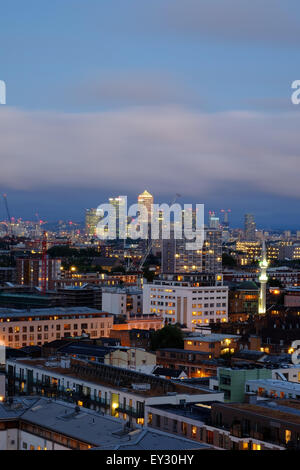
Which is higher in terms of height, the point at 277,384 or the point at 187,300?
the point at 187,300

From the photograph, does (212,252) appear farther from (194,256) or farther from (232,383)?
(232,383)

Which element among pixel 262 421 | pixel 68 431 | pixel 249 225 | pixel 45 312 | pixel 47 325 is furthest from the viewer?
pixel 249 225

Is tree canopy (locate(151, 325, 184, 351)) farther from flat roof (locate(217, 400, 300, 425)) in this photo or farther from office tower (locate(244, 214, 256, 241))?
office tower (locate(244, 214, 256, 241))

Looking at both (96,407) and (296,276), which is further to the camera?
(296,276)

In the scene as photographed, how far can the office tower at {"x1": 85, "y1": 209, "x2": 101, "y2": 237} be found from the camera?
612 ft

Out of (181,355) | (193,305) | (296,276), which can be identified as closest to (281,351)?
(181,355)

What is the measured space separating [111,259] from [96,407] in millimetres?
78626

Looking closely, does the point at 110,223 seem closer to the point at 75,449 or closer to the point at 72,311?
the point at 72,311

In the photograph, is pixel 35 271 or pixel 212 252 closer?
pixel 35 271

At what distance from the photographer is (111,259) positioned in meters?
98.6
